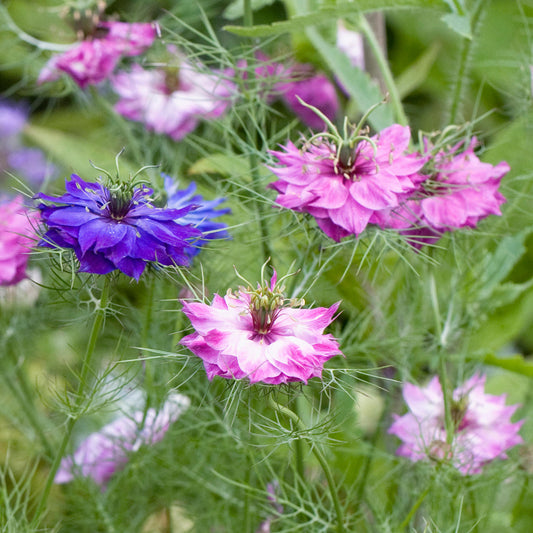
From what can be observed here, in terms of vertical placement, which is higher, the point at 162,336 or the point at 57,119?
the point at 57,119

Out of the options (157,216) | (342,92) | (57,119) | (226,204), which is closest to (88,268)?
(157,216)

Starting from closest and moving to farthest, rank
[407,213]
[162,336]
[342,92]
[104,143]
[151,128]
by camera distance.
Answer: [407,213]
[162,336]
[151,128]
[342,92]
[104,143]

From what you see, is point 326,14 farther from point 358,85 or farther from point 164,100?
point 164,100

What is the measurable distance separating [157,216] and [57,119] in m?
1.30

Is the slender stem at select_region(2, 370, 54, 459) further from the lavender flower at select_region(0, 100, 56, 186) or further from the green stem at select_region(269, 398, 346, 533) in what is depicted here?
the lavender flower at select_region(0, 100, 56, 186)

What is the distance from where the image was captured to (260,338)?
46 centimetres

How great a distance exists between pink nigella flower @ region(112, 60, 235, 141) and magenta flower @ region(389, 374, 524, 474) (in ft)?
1.11

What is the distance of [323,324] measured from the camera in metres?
0.45

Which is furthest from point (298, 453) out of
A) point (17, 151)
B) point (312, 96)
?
point (17, 151)

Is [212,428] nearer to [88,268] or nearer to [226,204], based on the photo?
[226,204]

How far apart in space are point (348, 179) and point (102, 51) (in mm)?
347

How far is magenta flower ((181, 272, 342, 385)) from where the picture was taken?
42 cm

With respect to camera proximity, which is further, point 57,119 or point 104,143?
point 57,119

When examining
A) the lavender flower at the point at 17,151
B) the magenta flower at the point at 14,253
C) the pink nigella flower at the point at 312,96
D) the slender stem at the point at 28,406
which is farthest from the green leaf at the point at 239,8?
the lavender flower at the point at 17,151
